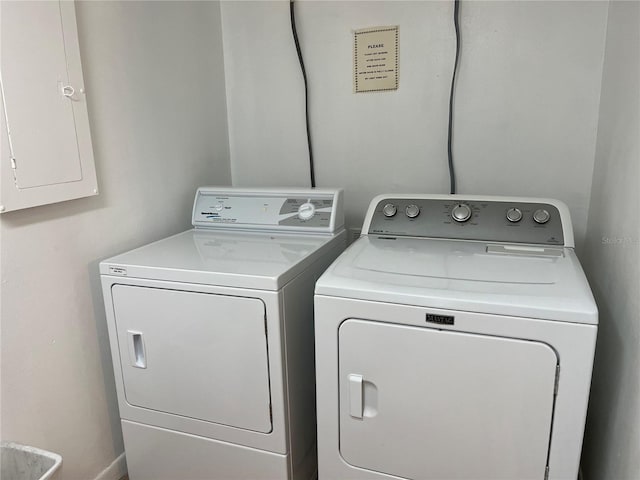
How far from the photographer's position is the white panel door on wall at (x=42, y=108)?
4.17ft

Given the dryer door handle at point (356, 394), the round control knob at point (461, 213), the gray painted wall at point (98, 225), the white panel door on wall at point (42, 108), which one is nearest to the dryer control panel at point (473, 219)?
the round control knob at point (461, 213)

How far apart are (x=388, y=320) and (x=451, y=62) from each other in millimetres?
1230

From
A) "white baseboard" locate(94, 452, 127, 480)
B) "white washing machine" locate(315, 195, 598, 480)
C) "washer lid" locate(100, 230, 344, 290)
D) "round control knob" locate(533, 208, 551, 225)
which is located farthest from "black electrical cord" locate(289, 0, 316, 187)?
"white baseboard" locate(94, 452, 127, 480)

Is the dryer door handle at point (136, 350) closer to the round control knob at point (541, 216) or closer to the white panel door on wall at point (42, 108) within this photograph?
the white panel door on wall at point (42, 108)

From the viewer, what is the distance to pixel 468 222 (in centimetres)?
164

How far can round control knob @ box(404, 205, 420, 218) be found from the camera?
171cm

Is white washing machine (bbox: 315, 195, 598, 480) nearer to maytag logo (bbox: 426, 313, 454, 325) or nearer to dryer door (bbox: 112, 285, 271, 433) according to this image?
maytag logo (bbox: 426, 313, 454, 325)

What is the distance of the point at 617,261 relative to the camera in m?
1.32

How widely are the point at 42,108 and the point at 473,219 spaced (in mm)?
1393

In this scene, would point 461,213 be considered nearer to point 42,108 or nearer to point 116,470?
point 42,108

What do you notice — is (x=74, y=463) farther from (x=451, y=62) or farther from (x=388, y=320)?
(x=451, y=62)

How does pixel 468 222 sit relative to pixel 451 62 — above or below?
below

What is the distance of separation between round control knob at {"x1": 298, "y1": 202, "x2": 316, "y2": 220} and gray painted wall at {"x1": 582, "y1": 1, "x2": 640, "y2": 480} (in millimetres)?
980

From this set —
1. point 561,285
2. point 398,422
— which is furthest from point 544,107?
point 398,422
